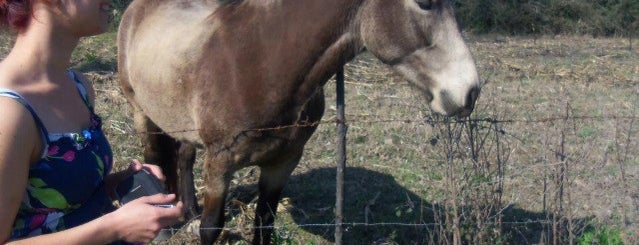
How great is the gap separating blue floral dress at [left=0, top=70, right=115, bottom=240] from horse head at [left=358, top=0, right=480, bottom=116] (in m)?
1.97

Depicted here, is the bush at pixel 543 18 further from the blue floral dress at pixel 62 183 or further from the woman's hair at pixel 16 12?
the woman's hair at pixel 16 12

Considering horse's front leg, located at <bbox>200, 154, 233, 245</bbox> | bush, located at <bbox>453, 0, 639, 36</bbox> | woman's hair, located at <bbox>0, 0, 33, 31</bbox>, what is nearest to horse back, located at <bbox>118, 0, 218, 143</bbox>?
horse's front leg, located at <bbox>200, 154, 233, 245</bbox>

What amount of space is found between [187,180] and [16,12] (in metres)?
4.04

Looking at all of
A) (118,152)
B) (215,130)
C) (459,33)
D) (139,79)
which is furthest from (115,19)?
(459,33)

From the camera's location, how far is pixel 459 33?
11.9 feet

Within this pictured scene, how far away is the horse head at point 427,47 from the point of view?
351 cm

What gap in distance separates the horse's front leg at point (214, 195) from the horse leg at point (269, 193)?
0.27 m

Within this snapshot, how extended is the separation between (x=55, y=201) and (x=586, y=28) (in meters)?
21.0

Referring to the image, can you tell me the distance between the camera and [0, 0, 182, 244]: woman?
1.64m

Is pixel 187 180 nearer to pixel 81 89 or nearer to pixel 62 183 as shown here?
pixel 81 89

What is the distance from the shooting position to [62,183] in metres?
1.82

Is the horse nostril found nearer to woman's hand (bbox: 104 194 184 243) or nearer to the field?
the field

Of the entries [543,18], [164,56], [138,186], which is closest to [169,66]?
[164,56]

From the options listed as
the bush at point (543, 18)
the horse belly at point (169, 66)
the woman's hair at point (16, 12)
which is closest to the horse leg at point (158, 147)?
the horse belly at point (169, 66)
